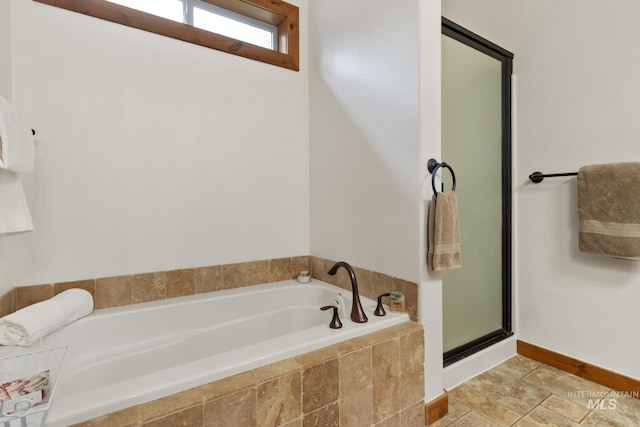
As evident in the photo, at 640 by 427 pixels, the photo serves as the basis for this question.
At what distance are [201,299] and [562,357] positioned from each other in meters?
2.39

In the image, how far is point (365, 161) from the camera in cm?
178

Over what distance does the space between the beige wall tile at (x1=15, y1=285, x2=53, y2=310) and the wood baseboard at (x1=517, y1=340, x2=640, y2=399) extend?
3.02 meters

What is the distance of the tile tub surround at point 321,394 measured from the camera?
3.01 feet

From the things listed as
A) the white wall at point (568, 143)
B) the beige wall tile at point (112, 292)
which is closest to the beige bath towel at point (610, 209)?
the white wall at point (568, 143)

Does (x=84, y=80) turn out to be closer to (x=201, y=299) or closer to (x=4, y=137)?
(x=4, y=137)

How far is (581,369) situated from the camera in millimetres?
1842

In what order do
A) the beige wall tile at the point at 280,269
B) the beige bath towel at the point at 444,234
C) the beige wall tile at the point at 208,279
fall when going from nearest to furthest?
the beige bath towel at the point at 444,234 < the beige wall tile at the point at 208,279 < the beige wall tile at the point at 280,269

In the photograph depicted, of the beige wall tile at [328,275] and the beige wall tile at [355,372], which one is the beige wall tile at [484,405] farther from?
→ the beige wall tile at [328,275]

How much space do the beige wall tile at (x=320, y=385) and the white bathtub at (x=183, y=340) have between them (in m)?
0.10

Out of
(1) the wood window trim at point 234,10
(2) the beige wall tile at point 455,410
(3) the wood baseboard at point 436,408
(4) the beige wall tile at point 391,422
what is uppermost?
Answer: (1) the wood window trim at point 234,10

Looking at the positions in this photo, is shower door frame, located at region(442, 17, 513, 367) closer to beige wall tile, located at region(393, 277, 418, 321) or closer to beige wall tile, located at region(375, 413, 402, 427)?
beige wall tile, located at region(393, 277, 418, 321)

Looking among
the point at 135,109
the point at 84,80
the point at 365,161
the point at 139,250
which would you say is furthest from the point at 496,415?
the point at 84,80

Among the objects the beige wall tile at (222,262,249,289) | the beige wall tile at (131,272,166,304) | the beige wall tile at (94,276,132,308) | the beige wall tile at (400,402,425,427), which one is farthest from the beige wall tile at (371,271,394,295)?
the beige wall tile at (94,276,132,308)

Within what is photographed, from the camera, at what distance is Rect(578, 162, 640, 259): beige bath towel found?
1562 millimetres
